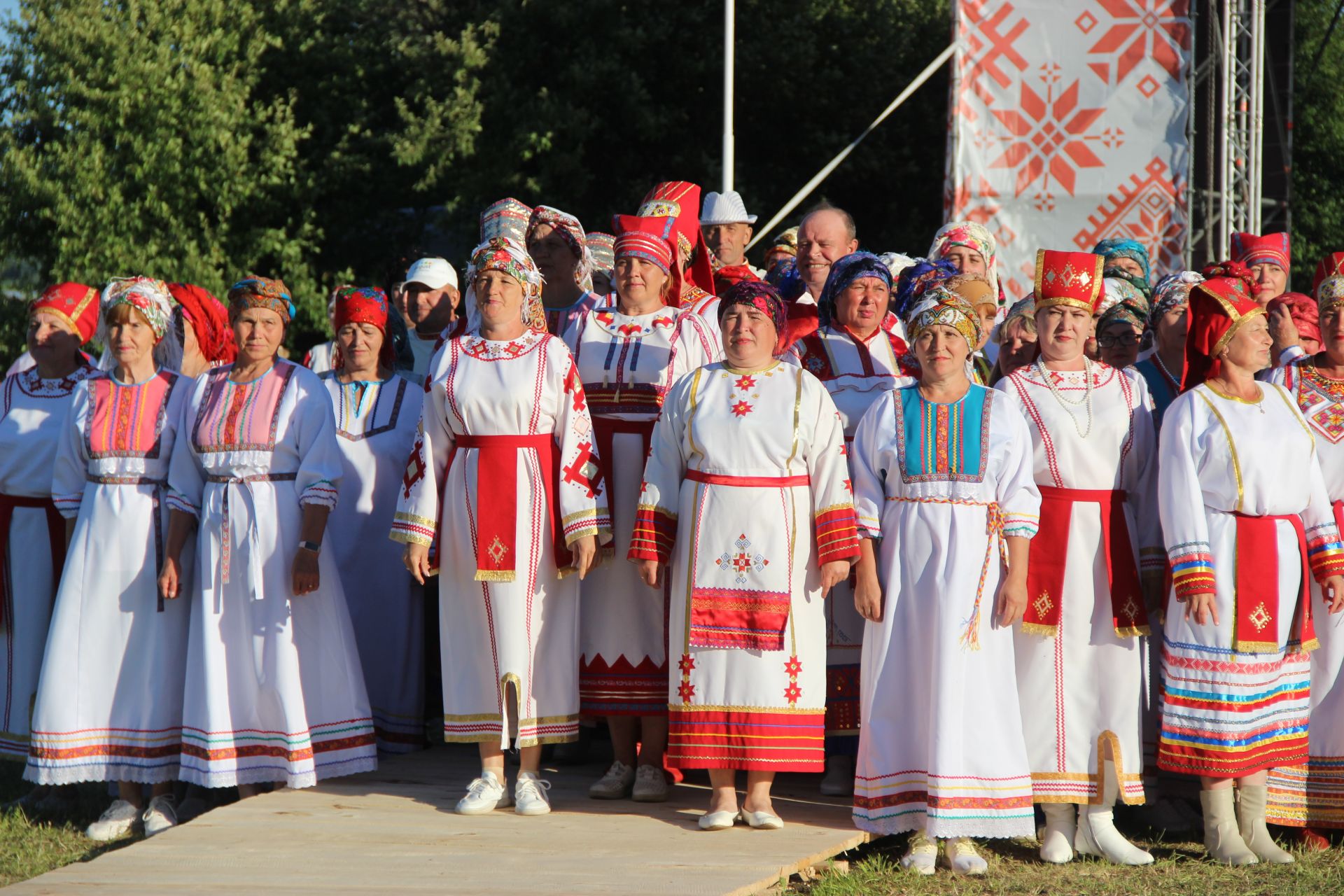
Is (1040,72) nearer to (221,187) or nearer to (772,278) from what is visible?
(772,278)

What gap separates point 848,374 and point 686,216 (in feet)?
3.10

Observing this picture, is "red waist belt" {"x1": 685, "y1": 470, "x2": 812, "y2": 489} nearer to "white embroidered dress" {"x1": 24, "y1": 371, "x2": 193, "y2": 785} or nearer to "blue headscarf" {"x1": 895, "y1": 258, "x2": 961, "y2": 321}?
"blue headscarf" {"x1": 895, "y1": 258, "x2": 961, "y2": 321}

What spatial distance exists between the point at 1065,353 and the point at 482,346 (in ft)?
6.44

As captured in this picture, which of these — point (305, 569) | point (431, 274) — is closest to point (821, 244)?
point (431, 274)

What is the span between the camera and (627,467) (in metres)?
5.43

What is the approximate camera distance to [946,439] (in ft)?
15.8

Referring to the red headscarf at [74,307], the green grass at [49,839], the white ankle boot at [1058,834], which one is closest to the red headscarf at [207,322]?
the red headscarf at [74,307]

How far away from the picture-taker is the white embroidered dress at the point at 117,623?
5.54 meters

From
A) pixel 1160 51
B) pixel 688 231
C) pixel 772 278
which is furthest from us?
pixel 1160 51

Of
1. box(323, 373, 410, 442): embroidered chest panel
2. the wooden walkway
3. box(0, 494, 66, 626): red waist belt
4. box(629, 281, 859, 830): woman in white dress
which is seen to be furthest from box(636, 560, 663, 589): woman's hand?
box(0, 494, 66, 626): red waist belt

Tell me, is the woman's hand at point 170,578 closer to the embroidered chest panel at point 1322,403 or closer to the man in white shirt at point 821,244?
the man in white shirt at point 821,244

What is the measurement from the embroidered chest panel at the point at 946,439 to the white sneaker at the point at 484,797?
1.75m

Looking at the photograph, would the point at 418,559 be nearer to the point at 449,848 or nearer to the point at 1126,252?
the point at 449,848

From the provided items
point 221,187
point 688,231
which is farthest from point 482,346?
point 221,187
